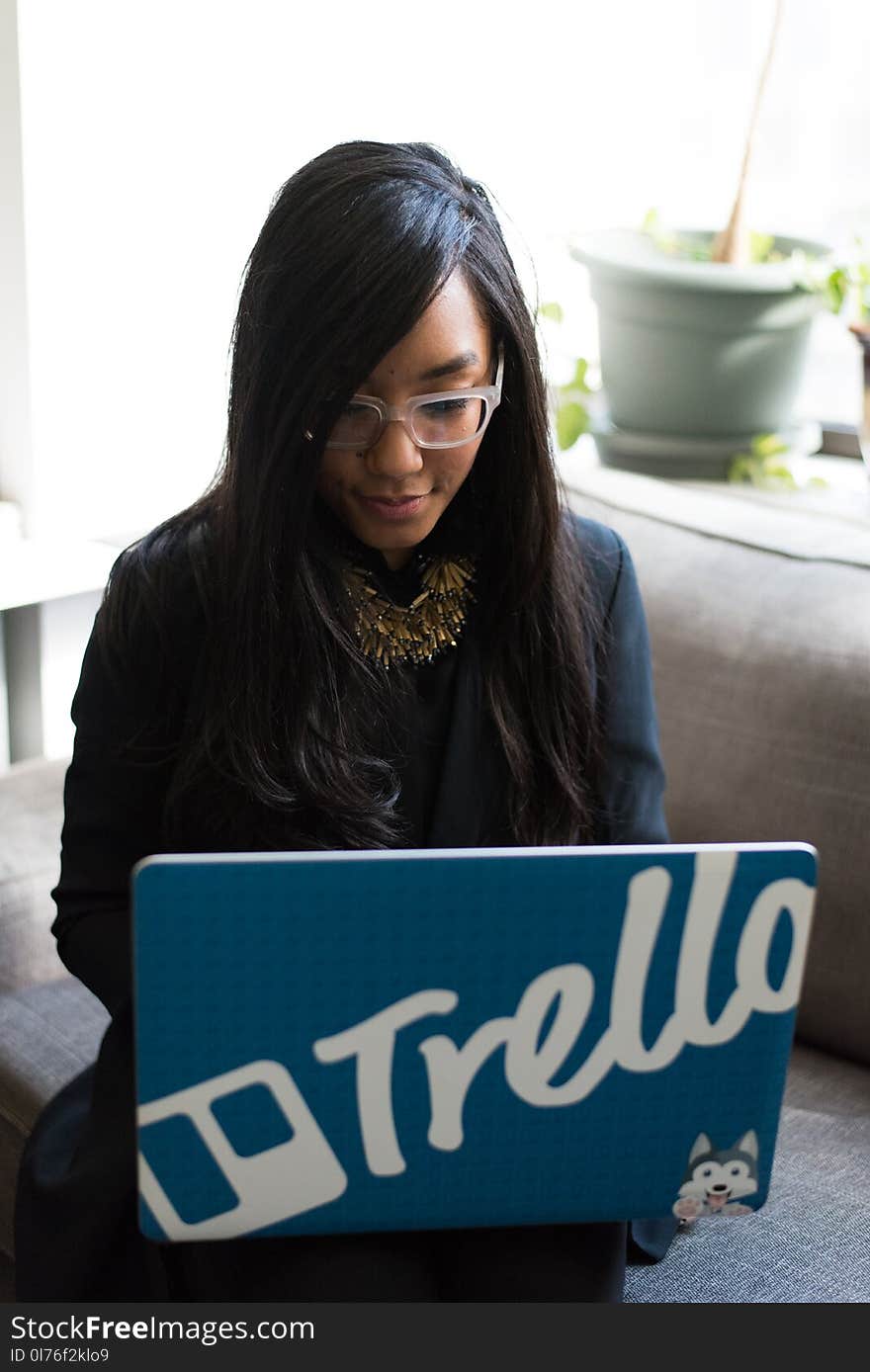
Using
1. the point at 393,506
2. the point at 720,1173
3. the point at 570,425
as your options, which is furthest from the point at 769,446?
the point at 720,1173

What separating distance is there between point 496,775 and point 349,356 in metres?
0.40

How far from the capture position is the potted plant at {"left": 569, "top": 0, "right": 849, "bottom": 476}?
1.92 m

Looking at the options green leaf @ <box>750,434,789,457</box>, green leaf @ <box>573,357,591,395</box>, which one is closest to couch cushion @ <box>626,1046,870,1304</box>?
green leaf @ <box>750,434,789,457</box>

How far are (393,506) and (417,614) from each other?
0.15 metres

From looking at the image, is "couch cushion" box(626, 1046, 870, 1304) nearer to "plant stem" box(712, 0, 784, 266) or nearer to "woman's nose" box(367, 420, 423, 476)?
"woman's nose" box(367, 420, 423, 476)

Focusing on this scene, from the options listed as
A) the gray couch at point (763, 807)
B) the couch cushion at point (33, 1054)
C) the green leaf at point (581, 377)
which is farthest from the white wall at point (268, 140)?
the couch cushion at point (33, 1054)

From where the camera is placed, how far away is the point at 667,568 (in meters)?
1.62

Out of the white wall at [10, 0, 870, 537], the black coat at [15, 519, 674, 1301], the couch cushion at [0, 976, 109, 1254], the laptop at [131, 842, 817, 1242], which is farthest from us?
the white wall at [10, 0, 870, 537]

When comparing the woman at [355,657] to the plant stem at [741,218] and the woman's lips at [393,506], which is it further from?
the plant stem at [741,218]

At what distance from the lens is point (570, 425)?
85.8 inches

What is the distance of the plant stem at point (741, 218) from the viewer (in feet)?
6.58

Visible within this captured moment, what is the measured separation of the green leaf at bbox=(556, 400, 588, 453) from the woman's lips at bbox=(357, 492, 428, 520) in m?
1.09

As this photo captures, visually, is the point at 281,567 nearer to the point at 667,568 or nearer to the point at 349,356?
the point at 349,356

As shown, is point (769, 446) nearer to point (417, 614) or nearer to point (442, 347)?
point (417, 614)
